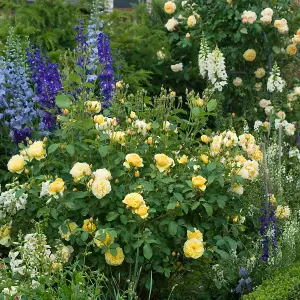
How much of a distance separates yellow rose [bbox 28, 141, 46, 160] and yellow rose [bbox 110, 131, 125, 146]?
14.7 inches

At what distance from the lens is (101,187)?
3.47m

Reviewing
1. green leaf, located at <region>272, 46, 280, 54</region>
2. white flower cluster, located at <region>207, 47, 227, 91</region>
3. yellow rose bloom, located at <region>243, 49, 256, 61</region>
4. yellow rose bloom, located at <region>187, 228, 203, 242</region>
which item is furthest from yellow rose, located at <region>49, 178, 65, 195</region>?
green leaf, located at <region>272, 46, 280, 54</region>

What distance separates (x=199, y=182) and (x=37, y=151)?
0.87 meters

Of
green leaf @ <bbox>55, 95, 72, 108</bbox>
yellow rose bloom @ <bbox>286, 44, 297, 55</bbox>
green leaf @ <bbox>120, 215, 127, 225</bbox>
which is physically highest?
green leaf @ <bbox>55, 95, 72, 108</bbox>

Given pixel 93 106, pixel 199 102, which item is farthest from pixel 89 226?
Answer: pixel 199 102

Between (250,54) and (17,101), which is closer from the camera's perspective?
(17,101)

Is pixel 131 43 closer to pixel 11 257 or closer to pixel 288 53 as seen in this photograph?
pixel 288 53

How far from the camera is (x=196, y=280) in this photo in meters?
4.11

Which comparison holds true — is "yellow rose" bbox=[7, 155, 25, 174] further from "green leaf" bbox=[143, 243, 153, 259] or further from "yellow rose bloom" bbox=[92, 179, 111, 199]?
"green leaf" bbox=[143, 243, 153, 259]

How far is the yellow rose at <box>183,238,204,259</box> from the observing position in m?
3.58

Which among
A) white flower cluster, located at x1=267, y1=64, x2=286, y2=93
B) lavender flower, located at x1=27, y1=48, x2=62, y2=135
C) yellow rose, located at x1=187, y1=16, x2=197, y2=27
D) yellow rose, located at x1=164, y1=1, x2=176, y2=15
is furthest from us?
yellow rose, located at x1=164, y1=1, x2=176, y2=15

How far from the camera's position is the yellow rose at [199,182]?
3547 millimetres

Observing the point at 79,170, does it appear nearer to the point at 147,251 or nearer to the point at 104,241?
the point at 104,241

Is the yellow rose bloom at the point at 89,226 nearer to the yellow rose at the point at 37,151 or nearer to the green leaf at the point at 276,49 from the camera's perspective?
the yellow rose at the point at 37,151
